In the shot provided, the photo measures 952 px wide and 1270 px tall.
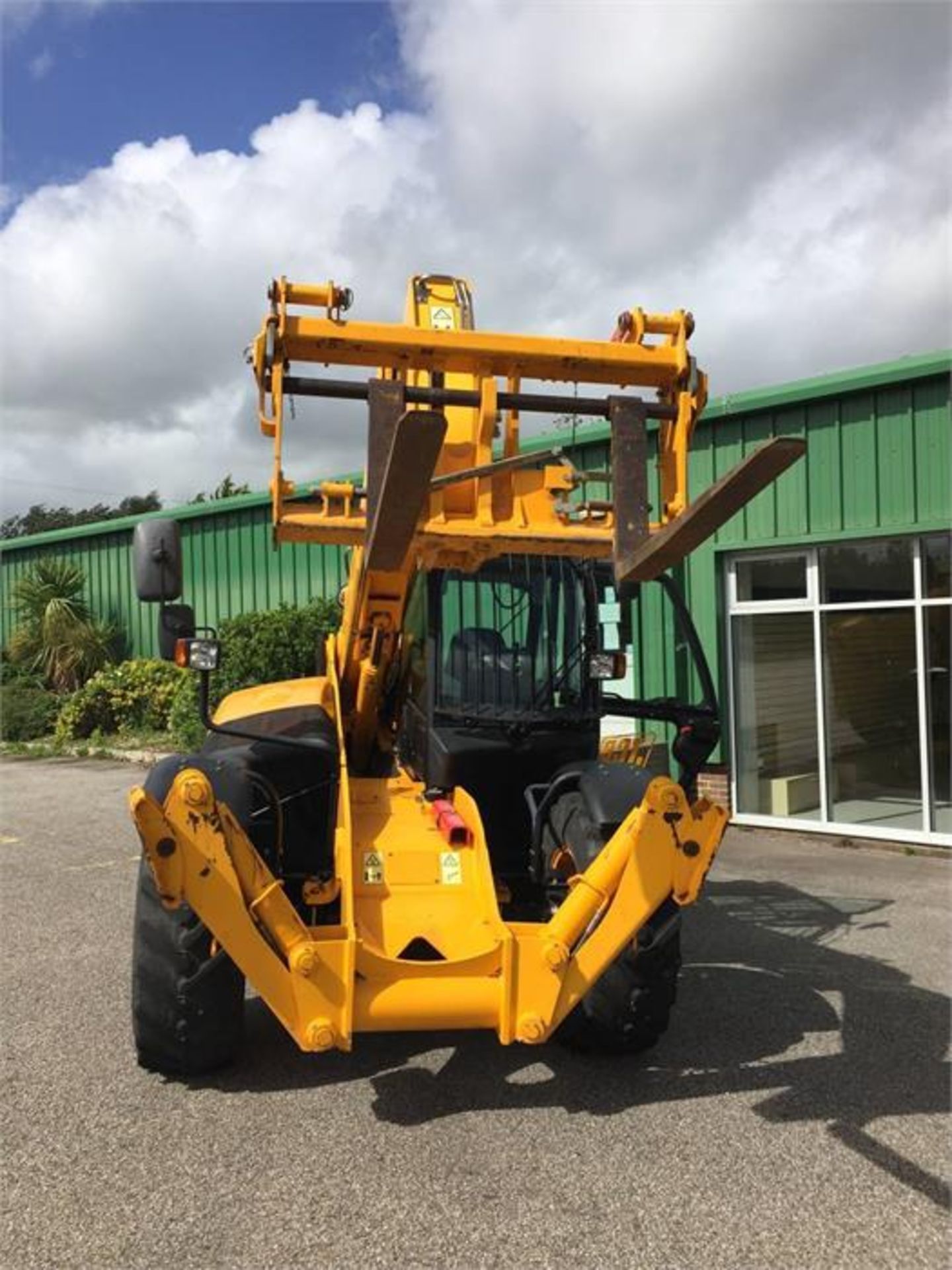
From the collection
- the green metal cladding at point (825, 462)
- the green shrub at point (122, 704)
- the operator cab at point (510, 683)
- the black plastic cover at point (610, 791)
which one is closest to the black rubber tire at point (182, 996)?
the operator cab at point (510, 683)

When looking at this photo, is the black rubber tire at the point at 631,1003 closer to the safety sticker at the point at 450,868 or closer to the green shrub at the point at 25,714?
the safety sticker at the point at 450,868

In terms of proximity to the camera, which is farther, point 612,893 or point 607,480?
point 607,480

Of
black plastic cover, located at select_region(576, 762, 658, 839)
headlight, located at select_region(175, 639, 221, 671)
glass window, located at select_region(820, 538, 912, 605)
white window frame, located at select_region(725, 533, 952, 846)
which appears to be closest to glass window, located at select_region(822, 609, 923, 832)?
white window frame, located at select_region(725, 533, 952, 846)

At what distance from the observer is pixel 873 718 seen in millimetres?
10031

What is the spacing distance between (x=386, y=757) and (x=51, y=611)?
16272mm

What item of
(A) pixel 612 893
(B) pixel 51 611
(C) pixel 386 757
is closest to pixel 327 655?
(C) pixel 386 757

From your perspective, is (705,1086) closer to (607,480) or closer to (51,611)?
(607,480)

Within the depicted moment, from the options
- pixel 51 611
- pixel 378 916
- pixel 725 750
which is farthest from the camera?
pixel 51 611

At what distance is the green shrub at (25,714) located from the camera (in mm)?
19031

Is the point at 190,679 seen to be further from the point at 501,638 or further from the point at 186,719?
the point at 501,638

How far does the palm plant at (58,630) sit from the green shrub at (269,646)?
6.32m

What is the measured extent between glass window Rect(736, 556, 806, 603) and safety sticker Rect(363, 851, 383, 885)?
7.20 m

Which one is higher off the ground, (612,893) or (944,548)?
(944,548)

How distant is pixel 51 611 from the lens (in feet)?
65.2
